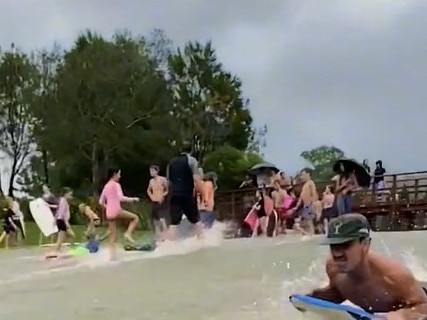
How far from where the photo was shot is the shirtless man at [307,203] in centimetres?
2036

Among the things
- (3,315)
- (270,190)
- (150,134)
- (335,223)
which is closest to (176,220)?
(270,190)

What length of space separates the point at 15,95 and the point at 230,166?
71.8 feet

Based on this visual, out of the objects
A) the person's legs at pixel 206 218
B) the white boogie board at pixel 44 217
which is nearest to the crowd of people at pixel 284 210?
the person's legs at pixel 206 218

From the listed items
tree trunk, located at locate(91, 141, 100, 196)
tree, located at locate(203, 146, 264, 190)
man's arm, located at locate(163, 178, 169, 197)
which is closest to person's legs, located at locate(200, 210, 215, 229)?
man's arm, located at locate(163, 178, 169, 197)

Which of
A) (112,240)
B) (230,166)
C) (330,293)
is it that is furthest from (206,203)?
(230,166)

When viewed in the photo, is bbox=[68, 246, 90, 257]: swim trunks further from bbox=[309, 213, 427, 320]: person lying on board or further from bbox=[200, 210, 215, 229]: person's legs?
bbox=[309, 213, 427, 320]: person lying on board

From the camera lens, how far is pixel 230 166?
43.6 m

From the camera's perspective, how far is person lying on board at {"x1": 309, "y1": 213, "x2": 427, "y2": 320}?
190 inches

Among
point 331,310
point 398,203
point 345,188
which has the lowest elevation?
point 331,310

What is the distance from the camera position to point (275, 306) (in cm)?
802

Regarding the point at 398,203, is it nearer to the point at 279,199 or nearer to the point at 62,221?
the point at 279,199

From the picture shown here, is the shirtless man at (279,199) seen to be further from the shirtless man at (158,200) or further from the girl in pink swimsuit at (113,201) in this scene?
the girl in pink swimsuit at (113,201)

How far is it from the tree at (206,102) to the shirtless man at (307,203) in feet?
133

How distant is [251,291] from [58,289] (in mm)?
2213
